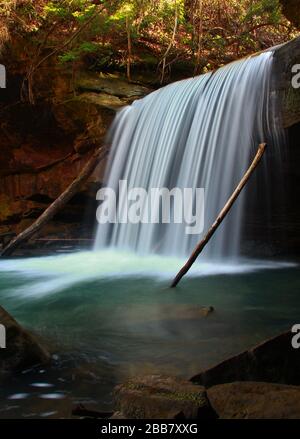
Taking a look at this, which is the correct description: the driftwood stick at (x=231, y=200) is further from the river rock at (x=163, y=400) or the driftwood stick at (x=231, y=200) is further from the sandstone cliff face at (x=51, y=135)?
the sandstone cliff face at (x=51, y=135)

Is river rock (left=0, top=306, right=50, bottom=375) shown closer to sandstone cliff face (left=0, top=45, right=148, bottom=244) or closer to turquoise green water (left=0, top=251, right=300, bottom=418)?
turquoise green water (left=0, top=251, right=300, bottom=418)

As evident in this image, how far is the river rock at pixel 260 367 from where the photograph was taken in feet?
8.87

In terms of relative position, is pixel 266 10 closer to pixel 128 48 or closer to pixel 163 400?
pixel 128 48

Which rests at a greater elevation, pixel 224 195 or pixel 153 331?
pixel 224 195

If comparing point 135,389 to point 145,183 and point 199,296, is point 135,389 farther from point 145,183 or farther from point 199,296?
point 145,183

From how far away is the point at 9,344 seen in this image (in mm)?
3111

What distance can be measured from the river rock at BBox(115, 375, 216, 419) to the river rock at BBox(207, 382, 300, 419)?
75 mm

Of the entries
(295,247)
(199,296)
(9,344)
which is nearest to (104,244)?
(295,247)

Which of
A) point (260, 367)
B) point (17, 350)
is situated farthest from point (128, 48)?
point (260, 367)

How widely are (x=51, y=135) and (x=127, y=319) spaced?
8.38 metres

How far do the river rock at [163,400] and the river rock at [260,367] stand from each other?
1.00 ft

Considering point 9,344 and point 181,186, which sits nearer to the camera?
point 9,344

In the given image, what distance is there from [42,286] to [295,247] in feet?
18.9

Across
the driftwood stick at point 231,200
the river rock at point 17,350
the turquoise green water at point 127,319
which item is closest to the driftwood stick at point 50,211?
the turquoise green water at point 127,319
